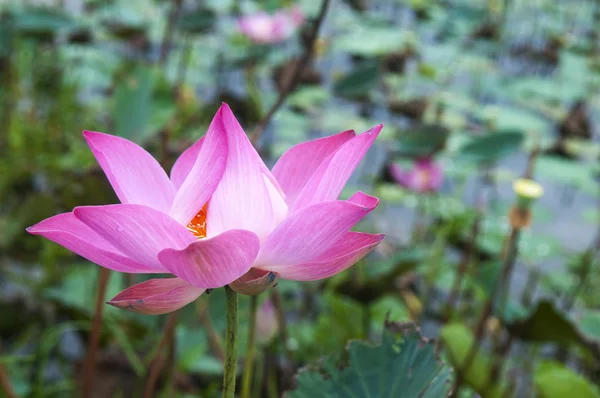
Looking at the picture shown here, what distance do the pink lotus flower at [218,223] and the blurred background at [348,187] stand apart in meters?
0.22

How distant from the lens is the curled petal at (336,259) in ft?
0.83

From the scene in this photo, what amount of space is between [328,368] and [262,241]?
7 cm

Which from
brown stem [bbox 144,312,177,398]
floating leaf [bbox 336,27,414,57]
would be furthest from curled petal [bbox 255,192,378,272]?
floating leaf [bbox 336,27,414,57]

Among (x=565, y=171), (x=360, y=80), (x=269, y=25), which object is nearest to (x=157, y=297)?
(x=360, y=80)

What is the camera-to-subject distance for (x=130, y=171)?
29 cm

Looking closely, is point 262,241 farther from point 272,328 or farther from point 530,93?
point 530,93

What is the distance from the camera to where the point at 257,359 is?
2.53 ft

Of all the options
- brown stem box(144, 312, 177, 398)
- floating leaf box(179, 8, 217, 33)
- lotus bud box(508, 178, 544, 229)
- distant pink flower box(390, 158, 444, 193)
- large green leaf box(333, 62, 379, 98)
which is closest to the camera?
brown stem box(144, 312, 177, 398)

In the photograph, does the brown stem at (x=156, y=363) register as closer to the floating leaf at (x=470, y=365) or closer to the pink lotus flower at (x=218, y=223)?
the pink lotus flower at (x=218, y=223)

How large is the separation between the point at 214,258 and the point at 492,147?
62 cm

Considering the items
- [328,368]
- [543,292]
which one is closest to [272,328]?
[328,368]

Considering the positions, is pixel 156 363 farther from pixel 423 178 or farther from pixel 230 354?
pixel 423 178

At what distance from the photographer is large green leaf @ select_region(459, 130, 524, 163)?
2.48ft

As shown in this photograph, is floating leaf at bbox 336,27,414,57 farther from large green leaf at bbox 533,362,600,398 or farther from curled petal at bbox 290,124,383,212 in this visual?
curled petal at bbox 290,124,383,212
